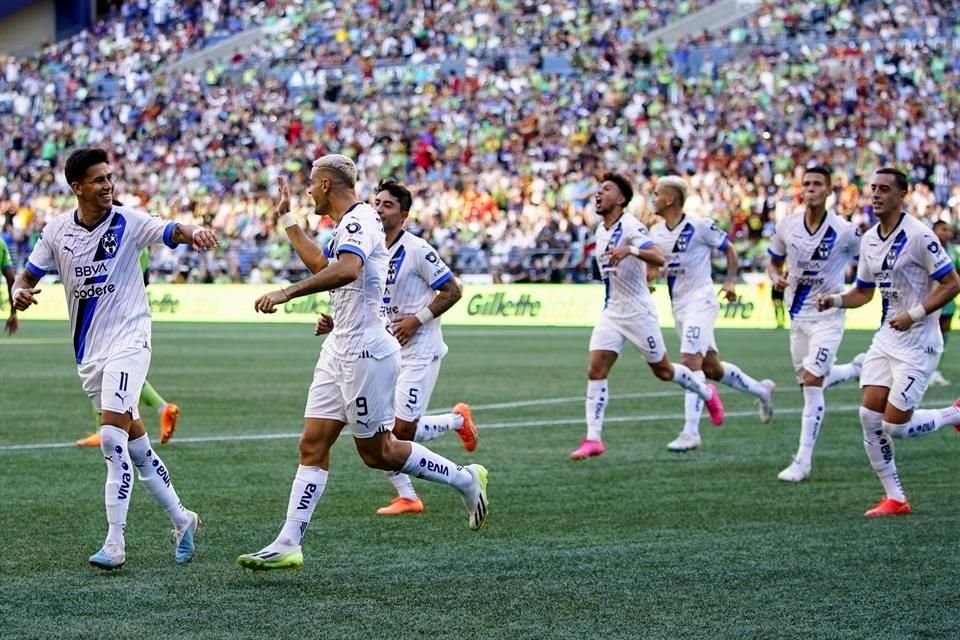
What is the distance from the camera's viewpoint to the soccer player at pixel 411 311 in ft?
32.8

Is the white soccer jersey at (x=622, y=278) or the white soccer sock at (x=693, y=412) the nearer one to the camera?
the white soccer jersey at (x=622, y=278)

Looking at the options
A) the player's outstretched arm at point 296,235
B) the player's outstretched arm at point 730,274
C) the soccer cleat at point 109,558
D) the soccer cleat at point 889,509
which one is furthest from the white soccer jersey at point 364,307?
the player's outstretched arm at point 730,274

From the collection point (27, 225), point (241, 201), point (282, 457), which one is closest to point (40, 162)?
point (27, 225)

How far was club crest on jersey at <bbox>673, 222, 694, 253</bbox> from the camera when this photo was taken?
1428 centimetres

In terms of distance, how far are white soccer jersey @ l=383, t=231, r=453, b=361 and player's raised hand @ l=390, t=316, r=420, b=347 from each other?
301mm

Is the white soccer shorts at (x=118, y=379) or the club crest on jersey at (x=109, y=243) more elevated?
the club crest on jersey at (x=109, y=243)

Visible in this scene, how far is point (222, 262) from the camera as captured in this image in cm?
3912

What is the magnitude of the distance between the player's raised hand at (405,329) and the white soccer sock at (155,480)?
6.74ft

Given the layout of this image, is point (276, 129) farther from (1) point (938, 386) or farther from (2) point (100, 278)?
(2) point (100, 278)

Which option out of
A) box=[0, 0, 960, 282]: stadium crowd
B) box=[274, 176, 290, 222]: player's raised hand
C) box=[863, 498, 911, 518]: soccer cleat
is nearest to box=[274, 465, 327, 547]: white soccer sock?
box=[274, 176, 290, 222]: player's raised hand

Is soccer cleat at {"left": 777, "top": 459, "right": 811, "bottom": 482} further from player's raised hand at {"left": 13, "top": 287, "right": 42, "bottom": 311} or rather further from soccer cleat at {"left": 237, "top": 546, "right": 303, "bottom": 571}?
player's raised hand at {"left": 13, "top": 287, "right": 42, "bottom": 311}

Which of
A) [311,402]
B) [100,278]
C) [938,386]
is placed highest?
[100,278]

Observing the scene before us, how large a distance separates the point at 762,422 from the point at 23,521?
26.7 ft

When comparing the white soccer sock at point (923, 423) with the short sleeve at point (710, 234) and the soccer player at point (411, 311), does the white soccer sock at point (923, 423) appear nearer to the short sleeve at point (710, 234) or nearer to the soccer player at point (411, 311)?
the soccer player at point (411, 311)
